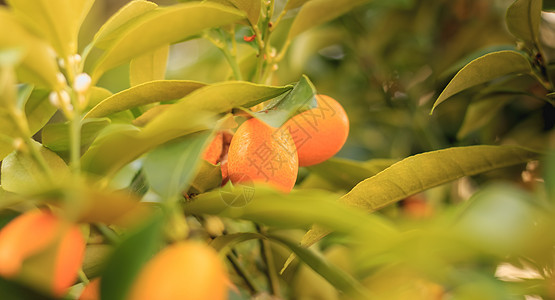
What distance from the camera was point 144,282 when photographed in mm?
272

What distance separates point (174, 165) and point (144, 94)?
0.13m

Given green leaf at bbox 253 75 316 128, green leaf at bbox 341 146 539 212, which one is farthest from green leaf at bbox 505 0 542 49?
green leaf at bbox 253 75 316 128

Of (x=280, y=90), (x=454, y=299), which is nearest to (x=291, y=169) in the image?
(x=280, y=90)

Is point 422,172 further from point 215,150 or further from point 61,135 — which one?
point 61,135

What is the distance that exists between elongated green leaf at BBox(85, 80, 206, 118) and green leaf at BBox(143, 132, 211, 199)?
0.28ft

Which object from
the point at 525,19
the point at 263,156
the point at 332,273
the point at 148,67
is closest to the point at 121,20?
the point at 148,67

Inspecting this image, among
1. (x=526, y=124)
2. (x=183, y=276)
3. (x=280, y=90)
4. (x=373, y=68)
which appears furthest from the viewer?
(x=373, y=68)

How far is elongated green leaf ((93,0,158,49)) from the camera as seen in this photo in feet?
1.48

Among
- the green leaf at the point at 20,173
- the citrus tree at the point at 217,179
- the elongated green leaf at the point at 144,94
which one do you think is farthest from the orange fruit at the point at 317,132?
the green leaf at the point at 20,173

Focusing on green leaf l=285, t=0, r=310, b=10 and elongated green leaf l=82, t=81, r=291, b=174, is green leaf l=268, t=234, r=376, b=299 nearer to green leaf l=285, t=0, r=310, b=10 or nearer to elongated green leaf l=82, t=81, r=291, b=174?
elongated green leaf l=82, t=81, r=291, b=174

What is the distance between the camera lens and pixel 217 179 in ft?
1.40

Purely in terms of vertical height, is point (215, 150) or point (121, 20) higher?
point (121, 20)

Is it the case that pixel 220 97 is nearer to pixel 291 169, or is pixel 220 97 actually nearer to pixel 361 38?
pixel 291 169

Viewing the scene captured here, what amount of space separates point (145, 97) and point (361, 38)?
735 mm
